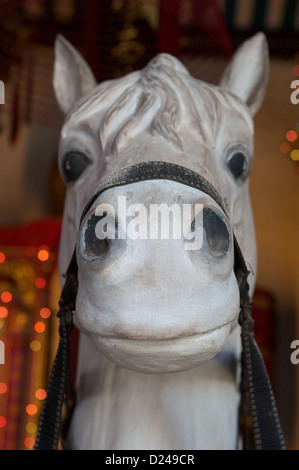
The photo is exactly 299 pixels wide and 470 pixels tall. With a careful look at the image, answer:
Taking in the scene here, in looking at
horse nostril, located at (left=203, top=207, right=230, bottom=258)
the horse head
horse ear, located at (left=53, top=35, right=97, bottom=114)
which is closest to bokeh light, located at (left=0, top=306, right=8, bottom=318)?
horse ear, located at (left=53, top=35, right=97, bottom=114)

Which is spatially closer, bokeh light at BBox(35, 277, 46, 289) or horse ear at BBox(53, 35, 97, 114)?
horse ear at BBox(53, 35, 97, 114)

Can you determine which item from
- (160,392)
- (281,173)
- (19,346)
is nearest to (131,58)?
(281,173)

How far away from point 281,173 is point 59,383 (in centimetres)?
261

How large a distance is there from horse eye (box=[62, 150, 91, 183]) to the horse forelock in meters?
0.06

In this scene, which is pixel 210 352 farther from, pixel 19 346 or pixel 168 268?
pixel 19 346

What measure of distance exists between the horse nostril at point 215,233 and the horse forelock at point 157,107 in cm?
21

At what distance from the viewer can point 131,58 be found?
9.42ft

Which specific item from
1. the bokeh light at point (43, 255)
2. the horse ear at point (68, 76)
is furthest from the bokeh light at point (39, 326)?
the horse ear at point (68, 76)

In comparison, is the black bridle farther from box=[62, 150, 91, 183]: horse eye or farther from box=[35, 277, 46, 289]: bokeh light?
box=[35, 277, 46, 289]: bokeh light

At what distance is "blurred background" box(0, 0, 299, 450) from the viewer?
2445mm

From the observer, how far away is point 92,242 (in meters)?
0.78

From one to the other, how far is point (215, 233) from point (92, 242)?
0.59 ft

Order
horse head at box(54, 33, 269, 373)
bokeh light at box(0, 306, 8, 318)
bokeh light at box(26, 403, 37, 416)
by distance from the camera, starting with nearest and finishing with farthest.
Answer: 1. horse head at box(54, 33, 269, 373)
2. bokeh light at box(26, 403, 37, 416)
3. bokeh light at box(0, 306, 8, 318)

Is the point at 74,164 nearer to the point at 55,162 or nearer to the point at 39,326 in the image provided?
the point at 39,326
